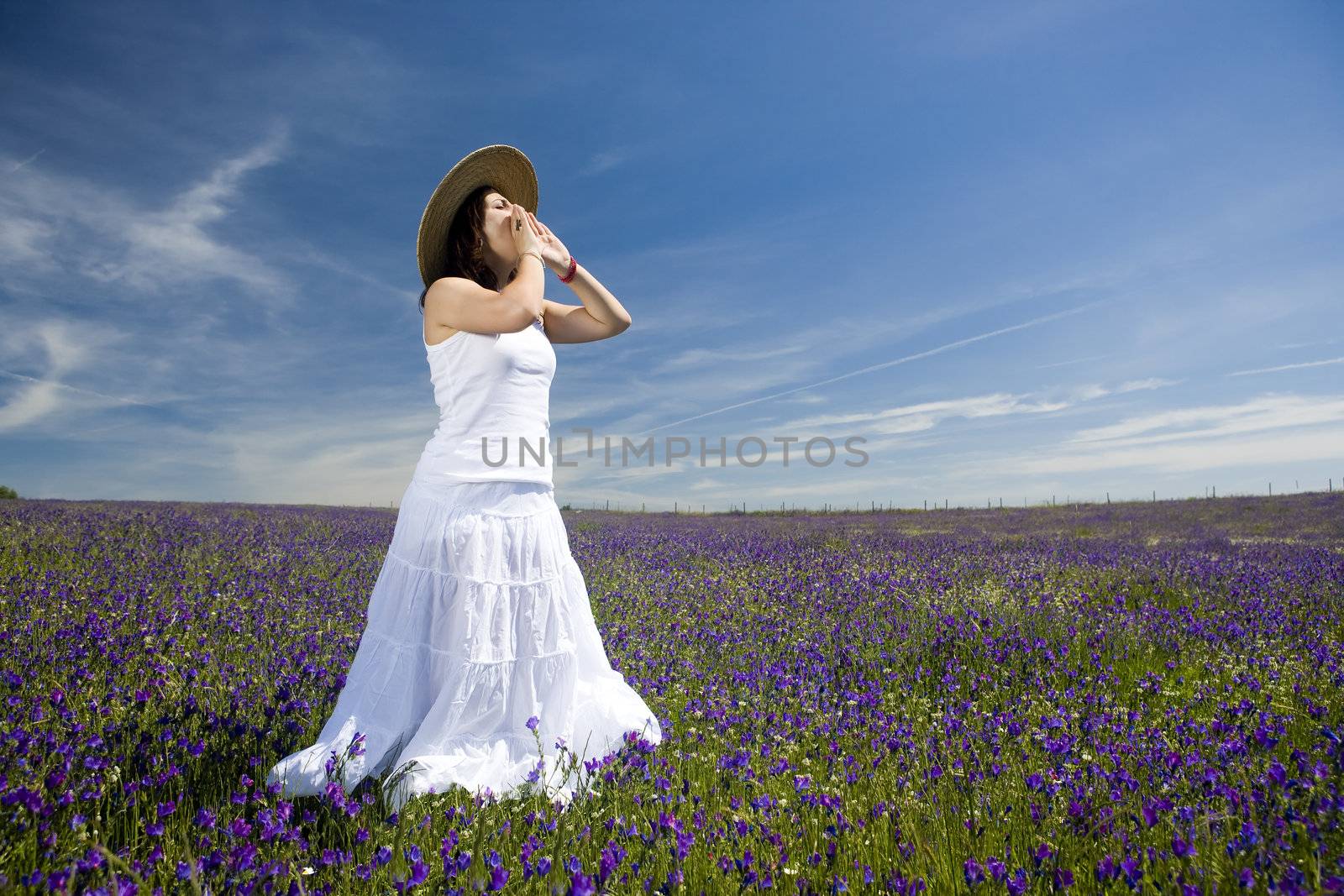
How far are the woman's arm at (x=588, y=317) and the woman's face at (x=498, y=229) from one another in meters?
0.34

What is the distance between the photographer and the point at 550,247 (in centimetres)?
313

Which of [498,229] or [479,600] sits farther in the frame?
[498,229]

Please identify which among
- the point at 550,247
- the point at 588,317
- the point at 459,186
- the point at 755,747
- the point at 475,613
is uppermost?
the point at 459,186

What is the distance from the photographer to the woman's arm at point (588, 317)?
3.34 metres

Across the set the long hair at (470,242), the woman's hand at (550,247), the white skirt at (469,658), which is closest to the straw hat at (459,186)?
the long hair at (470,242)

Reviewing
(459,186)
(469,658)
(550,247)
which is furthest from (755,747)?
(459,186)

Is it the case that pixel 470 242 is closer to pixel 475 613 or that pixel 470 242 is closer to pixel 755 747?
pixel 475 613

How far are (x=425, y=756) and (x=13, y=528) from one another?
9631 millimetres

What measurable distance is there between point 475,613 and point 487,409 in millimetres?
800

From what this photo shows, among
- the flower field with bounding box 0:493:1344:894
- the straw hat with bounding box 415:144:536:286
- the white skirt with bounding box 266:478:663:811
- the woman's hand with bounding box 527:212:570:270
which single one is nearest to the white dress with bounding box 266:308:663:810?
the white skirt with bounding box 266:478:663:811

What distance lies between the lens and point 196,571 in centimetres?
686

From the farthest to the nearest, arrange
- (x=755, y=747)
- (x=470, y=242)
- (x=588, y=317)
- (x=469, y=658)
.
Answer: (x=588, y=317)
(x=470, y=242)
(x=755, y=747)
(x=469, y=658)

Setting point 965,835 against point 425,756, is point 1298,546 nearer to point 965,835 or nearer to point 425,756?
point 965,835

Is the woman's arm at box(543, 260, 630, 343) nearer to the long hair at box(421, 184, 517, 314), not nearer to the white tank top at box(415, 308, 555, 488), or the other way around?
the long hair at box(421, 184, 517, 314)
